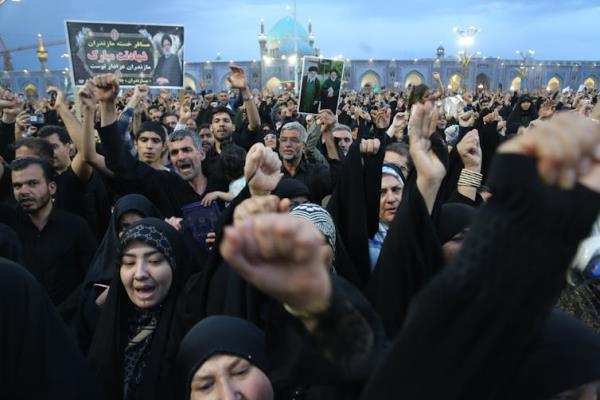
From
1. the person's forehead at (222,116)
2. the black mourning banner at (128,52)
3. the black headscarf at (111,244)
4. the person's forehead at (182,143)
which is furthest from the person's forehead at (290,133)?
the black mourning banner at (128,52)

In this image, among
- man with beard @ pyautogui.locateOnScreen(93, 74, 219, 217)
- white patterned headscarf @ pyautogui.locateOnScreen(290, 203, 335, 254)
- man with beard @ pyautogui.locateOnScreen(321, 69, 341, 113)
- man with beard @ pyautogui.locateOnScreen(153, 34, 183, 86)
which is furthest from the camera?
man with beard @ pyautogui.locateOnScreen(153, 34, 183, 86)

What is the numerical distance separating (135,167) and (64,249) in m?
0.75

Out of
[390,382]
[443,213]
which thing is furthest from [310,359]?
[443,213]

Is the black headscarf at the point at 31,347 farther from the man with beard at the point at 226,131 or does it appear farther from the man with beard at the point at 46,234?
the man with beard at the point at 226,131

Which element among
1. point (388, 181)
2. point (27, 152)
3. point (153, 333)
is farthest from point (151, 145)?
point (153, 333)

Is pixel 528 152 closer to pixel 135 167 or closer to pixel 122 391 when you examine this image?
pixel 122 391

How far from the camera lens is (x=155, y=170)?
3.75 meters

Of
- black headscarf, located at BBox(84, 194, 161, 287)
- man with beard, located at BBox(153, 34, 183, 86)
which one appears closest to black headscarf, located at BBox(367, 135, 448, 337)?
black headscarf, located at BBox(84, 194, 161, 287)

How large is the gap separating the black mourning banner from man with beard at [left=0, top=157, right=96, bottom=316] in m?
2.98

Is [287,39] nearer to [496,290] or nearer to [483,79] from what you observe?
[483,79]

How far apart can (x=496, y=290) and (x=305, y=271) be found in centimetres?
26

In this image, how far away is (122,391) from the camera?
6.86ft

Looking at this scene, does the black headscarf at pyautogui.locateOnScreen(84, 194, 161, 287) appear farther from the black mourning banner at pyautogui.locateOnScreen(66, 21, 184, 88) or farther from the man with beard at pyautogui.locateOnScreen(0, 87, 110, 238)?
the black mourning banner at pyautogui.locateOnScreen(66, 21, 184, 88)

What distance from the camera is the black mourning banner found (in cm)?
585
